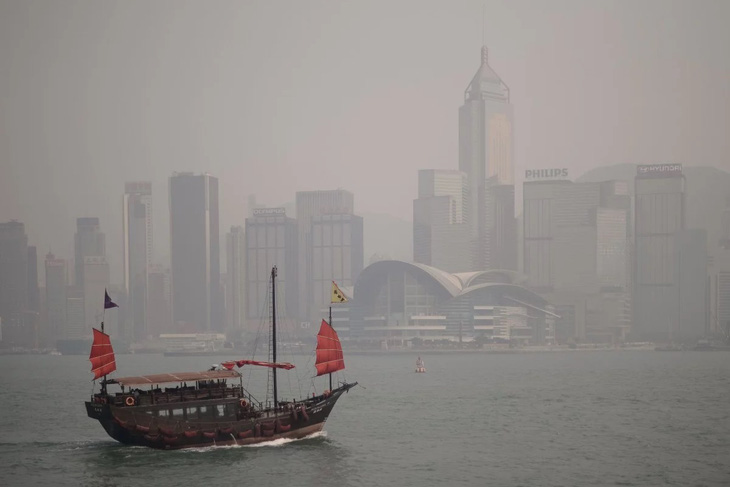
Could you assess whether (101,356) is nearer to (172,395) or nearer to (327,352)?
(172,395)

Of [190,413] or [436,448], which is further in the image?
[436,448]

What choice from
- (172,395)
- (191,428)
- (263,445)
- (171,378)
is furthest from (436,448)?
(171,378)

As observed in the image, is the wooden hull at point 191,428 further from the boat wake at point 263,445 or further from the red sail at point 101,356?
the red sail at point 101,356

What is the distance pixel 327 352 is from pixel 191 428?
13.2m

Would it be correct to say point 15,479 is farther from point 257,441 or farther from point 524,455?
point 524,455

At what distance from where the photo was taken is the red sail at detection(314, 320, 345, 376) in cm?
8256

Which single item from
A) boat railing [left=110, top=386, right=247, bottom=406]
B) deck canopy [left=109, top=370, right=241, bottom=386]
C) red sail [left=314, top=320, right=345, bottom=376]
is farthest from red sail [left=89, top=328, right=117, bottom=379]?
red sail [left=314, top=320, right=345, bottom=376]

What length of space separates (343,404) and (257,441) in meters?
32.2

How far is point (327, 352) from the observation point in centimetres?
8312

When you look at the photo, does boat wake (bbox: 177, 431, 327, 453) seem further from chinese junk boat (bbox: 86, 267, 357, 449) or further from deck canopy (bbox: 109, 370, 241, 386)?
deck canopy (bbox: 109, 370, 241, 386)

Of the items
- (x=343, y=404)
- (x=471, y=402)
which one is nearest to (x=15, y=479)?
(x=343, y=404)

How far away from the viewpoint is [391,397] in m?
119

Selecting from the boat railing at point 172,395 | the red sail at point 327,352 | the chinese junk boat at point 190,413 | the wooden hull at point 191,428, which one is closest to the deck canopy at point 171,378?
the chinese junk boat at point 190,413

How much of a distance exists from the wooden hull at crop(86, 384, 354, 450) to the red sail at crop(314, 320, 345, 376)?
4.86 meters
